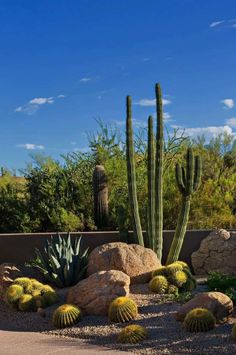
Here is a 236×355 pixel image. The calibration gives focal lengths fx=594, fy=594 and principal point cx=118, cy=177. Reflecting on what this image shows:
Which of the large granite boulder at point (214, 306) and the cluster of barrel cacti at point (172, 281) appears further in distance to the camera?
the cluster of barrel cacti at point (172, 281)

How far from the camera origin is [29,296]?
10.3 metres

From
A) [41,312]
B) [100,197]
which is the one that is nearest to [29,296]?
[41,312]

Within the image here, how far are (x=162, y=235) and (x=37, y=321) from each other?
208 inches

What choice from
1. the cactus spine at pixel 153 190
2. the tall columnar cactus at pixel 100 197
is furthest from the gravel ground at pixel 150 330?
the tall columnar cactus at pixel 100 197

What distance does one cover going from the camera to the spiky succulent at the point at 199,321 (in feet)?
25.2

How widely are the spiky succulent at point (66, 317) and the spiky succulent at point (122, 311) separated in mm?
523

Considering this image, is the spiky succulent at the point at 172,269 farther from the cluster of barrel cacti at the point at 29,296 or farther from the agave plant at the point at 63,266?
the cluster of barrel cacti at the point at 29,296

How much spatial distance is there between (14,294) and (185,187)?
4454 millimetres

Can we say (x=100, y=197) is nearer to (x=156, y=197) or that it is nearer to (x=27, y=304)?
(x=156, y=197)

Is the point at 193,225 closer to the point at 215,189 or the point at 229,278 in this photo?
the point at 215,189

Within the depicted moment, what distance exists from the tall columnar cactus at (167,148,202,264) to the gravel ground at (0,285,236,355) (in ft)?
8.45

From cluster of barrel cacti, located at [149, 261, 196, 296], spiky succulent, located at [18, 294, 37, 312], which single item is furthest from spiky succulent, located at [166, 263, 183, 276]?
spiky succulent, located at [18, 294, 37, 312]

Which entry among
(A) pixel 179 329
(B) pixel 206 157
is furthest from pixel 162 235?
(B) pixel 206 157

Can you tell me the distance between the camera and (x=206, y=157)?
24.2 m
